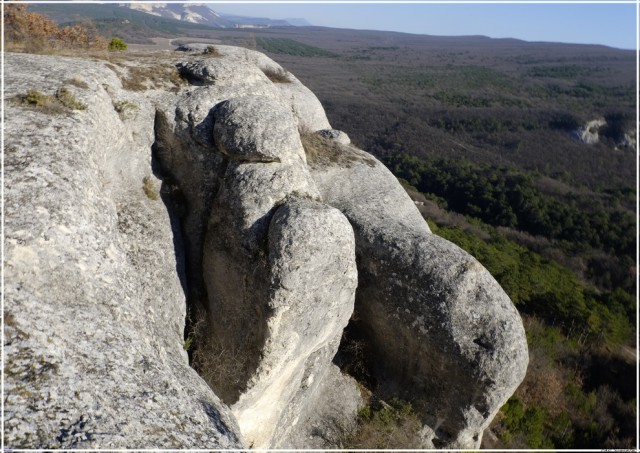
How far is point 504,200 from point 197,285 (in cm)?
4240

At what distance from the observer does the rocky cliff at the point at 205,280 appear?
5.52 metres

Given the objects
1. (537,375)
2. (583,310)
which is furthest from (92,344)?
(583,310)

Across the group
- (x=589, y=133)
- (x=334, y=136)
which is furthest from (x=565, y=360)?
(x=589, y=133)

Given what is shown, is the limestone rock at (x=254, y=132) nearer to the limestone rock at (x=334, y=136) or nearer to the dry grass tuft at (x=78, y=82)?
the dry grass tuft at (x=78, y=82)

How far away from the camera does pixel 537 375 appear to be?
19.9 m

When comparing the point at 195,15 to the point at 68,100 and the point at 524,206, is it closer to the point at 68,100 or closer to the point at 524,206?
the point at 524,206

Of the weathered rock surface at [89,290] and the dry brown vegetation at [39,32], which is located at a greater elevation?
the dry brown vegetation at [39,32]

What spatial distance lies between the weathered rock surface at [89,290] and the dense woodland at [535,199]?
6.89 meters

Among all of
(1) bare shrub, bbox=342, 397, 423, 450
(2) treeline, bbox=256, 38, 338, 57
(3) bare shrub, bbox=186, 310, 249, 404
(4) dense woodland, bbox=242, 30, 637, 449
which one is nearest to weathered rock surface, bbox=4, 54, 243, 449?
(3) bare shrub, bbox=186, 310, 249, 404

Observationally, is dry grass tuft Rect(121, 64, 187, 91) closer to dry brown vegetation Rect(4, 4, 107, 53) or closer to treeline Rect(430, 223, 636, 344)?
dry brown vegetation Rect(4, 4, 107, 53)

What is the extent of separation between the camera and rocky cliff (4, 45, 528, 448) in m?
5.52

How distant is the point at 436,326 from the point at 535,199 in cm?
4057

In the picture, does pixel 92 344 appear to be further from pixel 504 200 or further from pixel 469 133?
pixel 469 133

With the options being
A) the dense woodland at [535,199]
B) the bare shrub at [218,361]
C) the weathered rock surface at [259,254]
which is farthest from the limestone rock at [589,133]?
the bare shrub at [218,361]
